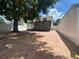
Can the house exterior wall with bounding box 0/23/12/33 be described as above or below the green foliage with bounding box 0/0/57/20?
below

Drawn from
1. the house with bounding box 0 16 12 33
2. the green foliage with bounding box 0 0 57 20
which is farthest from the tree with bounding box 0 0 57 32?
the house with bounding box 0 16 12 33

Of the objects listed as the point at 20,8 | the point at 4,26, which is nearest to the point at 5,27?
the point at 4,26

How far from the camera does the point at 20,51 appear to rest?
948 cm

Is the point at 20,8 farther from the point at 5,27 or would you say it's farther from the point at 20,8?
the point at 5,27

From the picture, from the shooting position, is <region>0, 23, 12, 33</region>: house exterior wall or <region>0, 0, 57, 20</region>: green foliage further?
<region>0, 23, 12, 33</region>: house exterior wall

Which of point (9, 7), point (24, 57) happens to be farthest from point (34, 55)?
point (9, 7)

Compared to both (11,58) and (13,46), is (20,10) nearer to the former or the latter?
(13,46)

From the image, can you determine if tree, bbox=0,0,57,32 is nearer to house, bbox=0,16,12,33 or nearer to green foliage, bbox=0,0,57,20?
green foliage, bbox=0,0,57,20

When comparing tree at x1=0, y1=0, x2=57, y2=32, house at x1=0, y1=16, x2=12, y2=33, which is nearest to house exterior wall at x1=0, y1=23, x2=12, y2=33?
house at x1=0, y1=16, x2=12, y2=33

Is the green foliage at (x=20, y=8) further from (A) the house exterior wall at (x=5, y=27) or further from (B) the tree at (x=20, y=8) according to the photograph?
(A) the house exterior wall at (x=5, y=27)

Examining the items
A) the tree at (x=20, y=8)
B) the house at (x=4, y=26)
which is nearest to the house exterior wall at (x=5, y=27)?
the house at (x=4, y=26)

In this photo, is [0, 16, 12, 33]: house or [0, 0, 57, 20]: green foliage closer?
[0, 0, 57, 20]: green foliage

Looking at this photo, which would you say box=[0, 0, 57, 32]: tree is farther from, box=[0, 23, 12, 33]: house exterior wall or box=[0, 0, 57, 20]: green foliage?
box=[0, 23, 12, 33]: house exterior wall

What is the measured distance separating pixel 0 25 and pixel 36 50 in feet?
46.8
